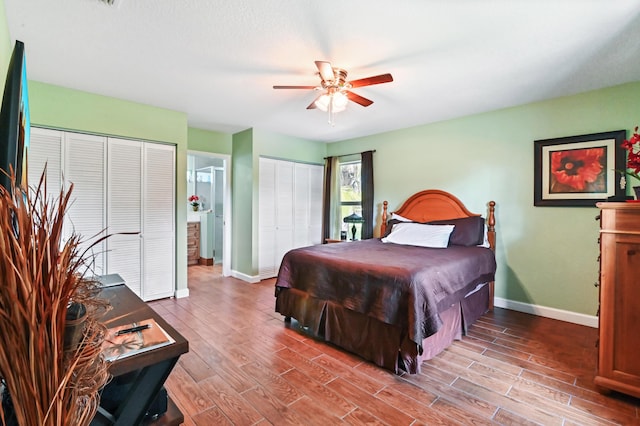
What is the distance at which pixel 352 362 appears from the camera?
2.43 m

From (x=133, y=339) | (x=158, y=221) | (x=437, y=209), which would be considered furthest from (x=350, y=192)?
(x=133, y=339)

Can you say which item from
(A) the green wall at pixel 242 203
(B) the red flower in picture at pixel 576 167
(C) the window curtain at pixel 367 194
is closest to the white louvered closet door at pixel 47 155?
(A) the green wall at pixel 242 203

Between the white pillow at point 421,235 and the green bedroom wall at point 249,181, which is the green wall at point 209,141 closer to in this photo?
the green bedroom wall at point 249,181

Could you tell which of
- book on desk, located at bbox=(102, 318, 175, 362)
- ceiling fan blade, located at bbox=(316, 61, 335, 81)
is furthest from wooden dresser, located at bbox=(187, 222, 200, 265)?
book on desk, located at bbox=(102, 318, 175, 362)

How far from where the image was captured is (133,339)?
1.13m

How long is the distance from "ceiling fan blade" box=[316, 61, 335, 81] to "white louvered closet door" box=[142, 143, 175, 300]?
8.22 feet

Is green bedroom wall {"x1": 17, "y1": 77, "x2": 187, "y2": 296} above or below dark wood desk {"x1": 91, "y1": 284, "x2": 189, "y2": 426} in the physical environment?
above

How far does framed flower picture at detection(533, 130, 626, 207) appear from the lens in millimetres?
3008

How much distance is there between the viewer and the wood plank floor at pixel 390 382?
1.81 meters

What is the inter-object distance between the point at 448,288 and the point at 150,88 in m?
3.50

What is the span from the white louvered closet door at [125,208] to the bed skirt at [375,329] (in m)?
1.90

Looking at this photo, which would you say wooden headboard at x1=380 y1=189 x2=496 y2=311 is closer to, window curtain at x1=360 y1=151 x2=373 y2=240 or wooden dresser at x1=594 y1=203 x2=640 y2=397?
window curtain at x1=360 y1=151 x2=373 y2=240

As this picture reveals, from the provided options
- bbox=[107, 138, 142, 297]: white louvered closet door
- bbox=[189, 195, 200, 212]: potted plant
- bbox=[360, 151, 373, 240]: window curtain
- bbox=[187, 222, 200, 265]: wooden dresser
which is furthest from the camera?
bbox=[189, 195, 200, 212]: potted plant

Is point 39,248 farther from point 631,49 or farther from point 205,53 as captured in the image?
point 631,49
